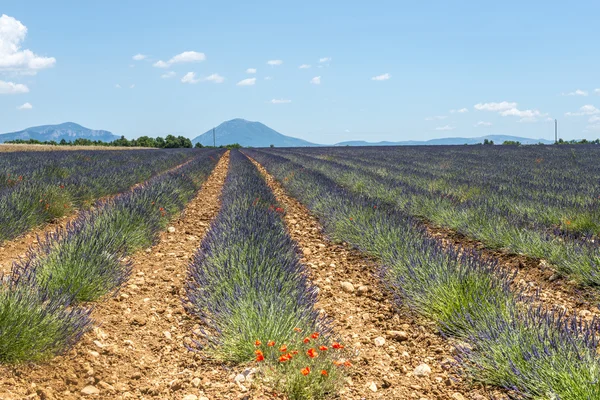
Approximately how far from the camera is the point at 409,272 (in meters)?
4.15

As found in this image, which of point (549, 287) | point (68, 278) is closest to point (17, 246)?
point (68, 278)

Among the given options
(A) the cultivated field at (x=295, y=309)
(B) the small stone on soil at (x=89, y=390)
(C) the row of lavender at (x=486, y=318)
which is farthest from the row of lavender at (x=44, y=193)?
(C) the row of lavender at (x=486, y=318)

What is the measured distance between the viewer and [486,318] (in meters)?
3.01

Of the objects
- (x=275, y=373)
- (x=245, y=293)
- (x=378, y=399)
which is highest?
(x=245, y=293)

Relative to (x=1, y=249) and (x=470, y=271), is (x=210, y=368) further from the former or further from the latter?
(x=1, y=249)

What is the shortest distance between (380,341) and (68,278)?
2474mm

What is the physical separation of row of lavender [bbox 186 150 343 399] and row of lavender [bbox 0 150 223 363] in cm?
77

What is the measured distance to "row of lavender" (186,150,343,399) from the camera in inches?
99.7

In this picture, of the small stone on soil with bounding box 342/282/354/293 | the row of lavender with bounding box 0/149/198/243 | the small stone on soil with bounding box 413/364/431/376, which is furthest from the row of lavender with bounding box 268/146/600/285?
the row of lavender with bounding box 0/149/198/243

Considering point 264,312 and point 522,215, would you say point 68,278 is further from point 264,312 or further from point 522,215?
point 522,215

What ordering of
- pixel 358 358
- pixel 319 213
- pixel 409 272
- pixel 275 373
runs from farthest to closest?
pixel 319 213
pixel 409 272
pixel 358 358
pixel 275 373

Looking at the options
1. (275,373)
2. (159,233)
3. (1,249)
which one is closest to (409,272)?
(275,373)

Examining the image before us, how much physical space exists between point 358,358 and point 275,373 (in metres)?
0.73

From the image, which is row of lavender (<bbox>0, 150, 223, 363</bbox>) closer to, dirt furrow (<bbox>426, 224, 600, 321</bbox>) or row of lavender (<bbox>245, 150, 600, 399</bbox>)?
row of lavender (<bbox>245, 150, 600, 399</bbox>)
